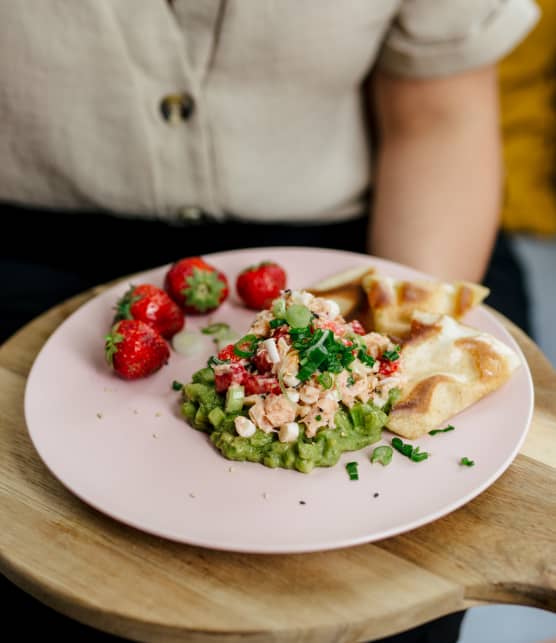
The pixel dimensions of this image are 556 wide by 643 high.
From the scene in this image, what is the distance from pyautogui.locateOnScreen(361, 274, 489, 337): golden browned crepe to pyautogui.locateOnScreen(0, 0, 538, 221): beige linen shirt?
55cm

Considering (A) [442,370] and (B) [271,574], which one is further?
(A) [442,370]

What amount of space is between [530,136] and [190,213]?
1332mm

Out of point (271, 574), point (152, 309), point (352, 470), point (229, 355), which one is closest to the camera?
point (271, 574)

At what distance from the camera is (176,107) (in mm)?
1694

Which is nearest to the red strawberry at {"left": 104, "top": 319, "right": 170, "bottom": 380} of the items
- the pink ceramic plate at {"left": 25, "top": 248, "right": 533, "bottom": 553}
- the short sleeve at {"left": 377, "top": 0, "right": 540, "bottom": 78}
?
the pink ceramic plate at {"left": 25, "top": 248, "right": 533, "bottom": 553}

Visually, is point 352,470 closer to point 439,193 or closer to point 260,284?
point 260,284

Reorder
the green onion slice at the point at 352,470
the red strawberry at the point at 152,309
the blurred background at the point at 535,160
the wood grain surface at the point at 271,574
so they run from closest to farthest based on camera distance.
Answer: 1. the wood grain surface at the point at 271,574
2. the green onion slice at the point at 352,470
3. the red strawberry at the point at 152,309
4. the blurred background at the point at 535,160

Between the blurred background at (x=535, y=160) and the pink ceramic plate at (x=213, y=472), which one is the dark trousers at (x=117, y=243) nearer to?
the blurred background at (x=535, y=160)

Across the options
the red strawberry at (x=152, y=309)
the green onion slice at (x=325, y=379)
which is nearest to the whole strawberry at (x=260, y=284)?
the red strawberry at (x=152, y=309)

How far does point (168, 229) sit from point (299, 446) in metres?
0.97

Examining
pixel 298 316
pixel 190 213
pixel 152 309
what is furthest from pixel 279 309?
pixel 190 213

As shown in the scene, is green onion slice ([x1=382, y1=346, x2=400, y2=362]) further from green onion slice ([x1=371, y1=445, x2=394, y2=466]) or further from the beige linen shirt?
the beige linen shirt

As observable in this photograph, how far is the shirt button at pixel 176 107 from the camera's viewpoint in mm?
1684

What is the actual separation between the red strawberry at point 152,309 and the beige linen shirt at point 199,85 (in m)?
0.48
